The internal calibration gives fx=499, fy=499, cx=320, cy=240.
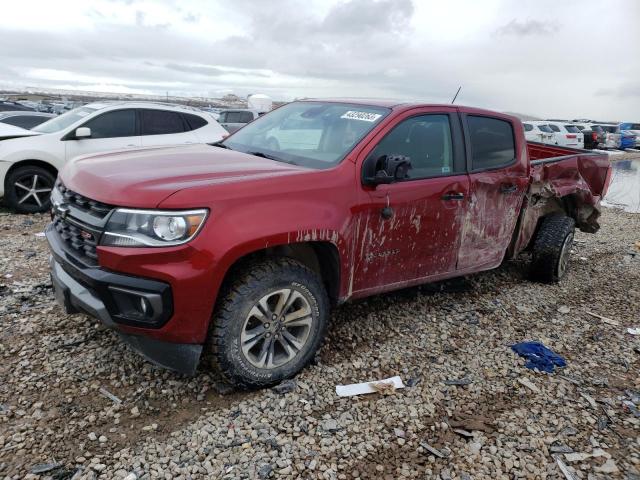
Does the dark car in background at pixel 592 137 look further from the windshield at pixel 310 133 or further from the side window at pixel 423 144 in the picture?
the windshield at pixel 310 133

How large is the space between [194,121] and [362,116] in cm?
547

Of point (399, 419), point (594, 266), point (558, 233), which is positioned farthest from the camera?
point (594, 266)

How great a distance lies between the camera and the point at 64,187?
3225 mm

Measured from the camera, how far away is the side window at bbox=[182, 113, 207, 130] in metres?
8.41

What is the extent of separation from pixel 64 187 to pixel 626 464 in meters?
3.74

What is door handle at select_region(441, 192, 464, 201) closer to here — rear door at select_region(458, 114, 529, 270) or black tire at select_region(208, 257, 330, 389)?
rear door at select_region(458, 114, 529, 270)

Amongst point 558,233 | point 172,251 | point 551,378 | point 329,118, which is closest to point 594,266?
point 558,233

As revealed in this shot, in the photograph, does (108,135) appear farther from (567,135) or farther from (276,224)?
(567,135)

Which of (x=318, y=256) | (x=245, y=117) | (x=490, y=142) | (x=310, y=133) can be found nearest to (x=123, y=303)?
(x=318, y=256)

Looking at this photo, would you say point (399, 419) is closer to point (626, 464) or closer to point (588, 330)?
point (626, 464)

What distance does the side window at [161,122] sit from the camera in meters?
8.00

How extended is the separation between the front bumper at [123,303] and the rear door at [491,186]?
250 cm

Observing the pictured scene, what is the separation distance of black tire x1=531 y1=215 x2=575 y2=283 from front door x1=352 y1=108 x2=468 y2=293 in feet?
5.74

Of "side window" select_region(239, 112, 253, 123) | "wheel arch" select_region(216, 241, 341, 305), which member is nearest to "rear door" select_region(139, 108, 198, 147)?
"wheel arch" select_region(216, 241, 341, 305)
